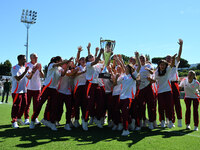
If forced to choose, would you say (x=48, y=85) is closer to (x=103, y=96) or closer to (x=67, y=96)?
(x=67, y=96)

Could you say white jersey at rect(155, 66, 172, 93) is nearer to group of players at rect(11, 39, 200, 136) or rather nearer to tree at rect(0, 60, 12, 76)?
group of players at rect(11, 39, 200, 136)

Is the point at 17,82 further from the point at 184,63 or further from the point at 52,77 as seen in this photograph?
the point at 184,63

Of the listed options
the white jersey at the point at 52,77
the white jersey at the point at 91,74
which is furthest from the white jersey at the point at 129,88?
the white jersey at the point at 52,77

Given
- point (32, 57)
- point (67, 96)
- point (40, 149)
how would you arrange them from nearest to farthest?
point (40, 149) < point (67, 96) < point (32, 57)

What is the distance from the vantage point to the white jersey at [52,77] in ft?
20.7

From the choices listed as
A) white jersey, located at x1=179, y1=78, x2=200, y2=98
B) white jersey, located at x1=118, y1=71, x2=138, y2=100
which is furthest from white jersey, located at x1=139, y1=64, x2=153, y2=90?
white jersey, located at x1=179, y1=78, x2=200, y2=98

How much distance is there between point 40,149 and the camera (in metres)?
4.33

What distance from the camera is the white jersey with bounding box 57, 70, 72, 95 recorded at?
6.74 meters

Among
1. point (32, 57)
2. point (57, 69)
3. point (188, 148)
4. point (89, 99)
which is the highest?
point (32, 57)

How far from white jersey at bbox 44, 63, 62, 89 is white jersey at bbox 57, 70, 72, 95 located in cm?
31

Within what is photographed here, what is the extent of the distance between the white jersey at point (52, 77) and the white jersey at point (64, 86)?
0.31 meters

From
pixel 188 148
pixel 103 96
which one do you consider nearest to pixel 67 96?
pixel 103 96

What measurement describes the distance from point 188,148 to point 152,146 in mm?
860

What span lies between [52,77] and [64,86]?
25.0 inches
